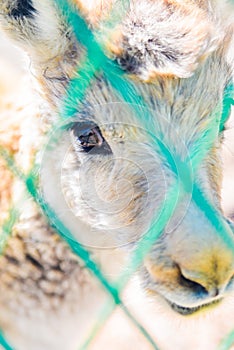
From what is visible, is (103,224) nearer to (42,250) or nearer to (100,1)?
(42,250)

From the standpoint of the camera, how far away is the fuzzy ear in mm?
1406

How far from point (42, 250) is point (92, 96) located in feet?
1.39

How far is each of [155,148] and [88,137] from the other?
0.15 metres

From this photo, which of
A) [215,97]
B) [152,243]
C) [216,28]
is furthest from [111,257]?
[216,28]

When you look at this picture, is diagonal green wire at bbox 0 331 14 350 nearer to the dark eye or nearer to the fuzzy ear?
the dark eye

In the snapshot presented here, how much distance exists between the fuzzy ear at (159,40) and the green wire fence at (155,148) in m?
0.04

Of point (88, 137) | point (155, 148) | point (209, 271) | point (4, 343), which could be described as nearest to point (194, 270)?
point (209, 271)

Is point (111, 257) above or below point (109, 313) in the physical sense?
above

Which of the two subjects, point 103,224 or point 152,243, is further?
point 103,224

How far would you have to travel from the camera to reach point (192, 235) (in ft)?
4.69

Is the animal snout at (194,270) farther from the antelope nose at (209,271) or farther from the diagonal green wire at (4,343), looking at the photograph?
the diagonal green wire at (4,343)

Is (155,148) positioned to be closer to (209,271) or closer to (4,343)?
(209,271)

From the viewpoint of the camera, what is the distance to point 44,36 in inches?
60.2

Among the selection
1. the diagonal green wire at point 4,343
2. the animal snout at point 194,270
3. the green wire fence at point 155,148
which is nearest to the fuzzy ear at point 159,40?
the green wire fence at point 155,148
